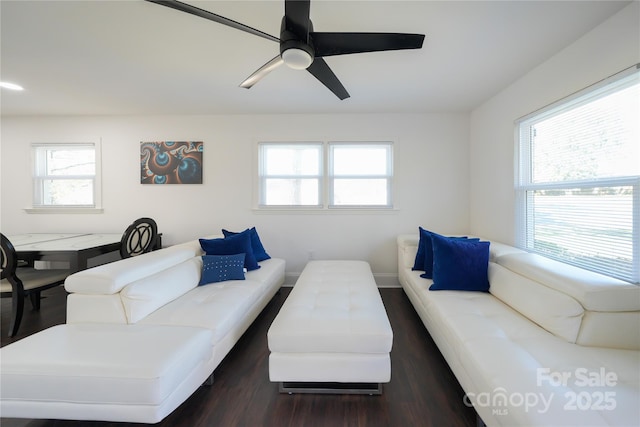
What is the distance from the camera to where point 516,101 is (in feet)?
8.15

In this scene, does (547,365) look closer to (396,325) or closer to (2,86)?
(396,325)

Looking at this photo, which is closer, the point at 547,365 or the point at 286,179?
the point at 547,365

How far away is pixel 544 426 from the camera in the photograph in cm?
88

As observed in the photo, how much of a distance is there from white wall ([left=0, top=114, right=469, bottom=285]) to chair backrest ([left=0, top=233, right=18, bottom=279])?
1484 millimetres

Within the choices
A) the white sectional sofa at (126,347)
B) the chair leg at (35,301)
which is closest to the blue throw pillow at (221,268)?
the white sectional sofa at (126,347)

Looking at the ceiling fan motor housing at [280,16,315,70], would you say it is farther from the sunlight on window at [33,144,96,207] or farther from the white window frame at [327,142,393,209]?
the sunlight on window at [33,144,96,207]

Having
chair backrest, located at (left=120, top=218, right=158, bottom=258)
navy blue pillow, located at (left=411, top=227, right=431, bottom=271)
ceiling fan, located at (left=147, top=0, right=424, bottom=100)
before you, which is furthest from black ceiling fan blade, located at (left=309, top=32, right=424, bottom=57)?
chair backrest, located at (left=120, top=218, right=158, bottom=258)

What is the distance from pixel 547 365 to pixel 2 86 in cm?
527

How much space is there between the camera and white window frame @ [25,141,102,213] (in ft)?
11.6

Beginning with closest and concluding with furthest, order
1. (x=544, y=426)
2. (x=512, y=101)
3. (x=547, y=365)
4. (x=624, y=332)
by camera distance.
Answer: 1. (x=544, y=426)
2. (x=547, y=365)
3. (x=624, y=332)
4. (x=512, y=101)

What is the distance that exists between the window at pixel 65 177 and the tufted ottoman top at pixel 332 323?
3.81m

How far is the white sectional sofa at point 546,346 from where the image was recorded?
3.16 feet

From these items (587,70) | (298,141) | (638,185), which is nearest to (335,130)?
(298,141)

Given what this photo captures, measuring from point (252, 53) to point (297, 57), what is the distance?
83cm
